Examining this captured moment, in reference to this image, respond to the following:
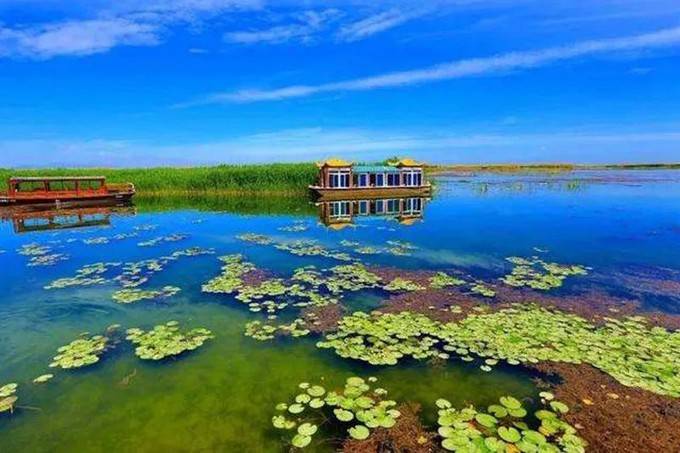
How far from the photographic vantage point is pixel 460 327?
7.62 metres

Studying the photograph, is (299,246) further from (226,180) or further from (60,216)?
(226,180)

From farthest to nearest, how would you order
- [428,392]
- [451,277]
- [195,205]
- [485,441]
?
[195,205], [451,277], [428,392], [485,441]

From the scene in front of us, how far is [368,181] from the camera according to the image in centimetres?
3288

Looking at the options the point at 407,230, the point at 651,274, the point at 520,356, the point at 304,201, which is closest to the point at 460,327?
the point at 520,356

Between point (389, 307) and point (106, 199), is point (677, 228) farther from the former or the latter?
point (106, 199)

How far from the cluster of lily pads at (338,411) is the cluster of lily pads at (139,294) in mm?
5431

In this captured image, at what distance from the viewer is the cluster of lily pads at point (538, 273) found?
1023cm

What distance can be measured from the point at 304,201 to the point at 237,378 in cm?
2584

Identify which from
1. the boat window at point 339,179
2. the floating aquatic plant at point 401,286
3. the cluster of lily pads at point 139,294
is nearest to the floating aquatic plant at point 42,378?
the cluster of lily pads at point 139,294

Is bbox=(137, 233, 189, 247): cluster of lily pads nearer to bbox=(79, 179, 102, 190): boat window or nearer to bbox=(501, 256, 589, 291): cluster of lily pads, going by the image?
bbox=(501, 256, 589, 291): cluster of lily pads

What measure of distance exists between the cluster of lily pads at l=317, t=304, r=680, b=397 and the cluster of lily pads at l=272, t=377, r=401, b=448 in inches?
37.6

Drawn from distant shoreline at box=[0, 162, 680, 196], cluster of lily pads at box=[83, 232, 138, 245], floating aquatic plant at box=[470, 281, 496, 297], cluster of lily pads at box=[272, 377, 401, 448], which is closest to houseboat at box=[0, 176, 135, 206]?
distant shoreline at box=[0, 162, 680, 196]

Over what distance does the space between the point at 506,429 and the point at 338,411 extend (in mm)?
1920

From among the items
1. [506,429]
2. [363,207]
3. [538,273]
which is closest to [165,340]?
[506,429]
